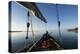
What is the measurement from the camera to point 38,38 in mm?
2023

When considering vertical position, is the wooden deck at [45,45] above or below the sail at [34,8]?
below

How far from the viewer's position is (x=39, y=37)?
2025 millimetres

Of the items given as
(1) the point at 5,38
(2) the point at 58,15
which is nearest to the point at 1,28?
(1) the point at 5,38

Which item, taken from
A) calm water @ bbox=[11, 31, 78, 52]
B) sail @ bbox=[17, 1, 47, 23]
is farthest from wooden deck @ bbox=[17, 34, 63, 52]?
sail @ bbox=[17, 1, 47, 23]

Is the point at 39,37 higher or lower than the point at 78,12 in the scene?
lower

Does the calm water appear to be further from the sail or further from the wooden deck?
the sail

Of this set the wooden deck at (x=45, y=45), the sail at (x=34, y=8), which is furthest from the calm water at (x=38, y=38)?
the sail at (x=34, y=8)

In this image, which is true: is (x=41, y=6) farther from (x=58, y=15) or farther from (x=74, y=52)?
(x=74, y=52)

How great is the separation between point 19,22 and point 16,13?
0.10 metres

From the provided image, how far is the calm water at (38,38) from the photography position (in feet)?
6.38

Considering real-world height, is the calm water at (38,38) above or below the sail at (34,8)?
below

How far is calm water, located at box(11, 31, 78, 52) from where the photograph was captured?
1.94 m

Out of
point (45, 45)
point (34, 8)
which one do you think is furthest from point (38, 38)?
point (34, 8)

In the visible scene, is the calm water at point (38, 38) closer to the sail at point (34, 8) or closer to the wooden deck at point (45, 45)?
the wooden deck at point (45, 45)
